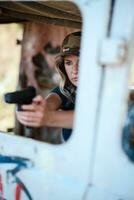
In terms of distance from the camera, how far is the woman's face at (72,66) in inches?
99.5

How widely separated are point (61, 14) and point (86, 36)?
50.9 inches

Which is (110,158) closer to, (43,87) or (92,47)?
(92,47)

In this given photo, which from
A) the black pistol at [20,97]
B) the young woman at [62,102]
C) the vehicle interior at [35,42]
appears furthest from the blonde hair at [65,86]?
the black pistol at [20,97]

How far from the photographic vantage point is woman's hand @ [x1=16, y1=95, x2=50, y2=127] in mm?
1764

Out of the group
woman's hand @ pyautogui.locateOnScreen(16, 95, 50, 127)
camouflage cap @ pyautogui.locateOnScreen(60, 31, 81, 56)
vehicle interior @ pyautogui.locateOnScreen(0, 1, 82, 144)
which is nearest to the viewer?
woman's hand @ pyautogui.locateOnScreen(16, 95, 50, 127)

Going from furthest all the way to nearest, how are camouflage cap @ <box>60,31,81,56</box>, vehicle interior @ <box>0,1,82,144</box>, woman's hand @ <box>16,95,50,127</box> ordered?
camouflage cap @ <box>60,31,81,56</box>, vehicle interior @ <box>0,1,82,144</box>, woman's hand @ <box>16,95,50,127</box>

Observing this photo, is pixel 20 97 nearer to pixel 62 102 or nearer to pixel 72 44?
pixel 62 102

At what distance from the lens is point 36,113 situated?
1763 mm

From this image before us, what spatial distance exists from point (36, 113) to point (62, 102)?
65 cm

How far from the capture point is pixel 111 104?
4.81ft

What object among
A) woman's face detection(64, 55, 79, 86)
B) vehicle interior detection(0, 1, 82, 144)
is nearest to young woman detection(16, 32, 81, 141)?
woman's face detection(64, 55, 79, 86)

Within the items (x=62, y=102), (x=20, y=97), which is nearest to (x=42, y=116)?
(x=20, y=97)

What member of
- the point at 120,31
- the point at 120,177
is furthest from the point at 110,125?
the point at 120,31

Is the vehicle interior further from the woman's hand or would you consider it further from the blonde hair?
the blonde hair
